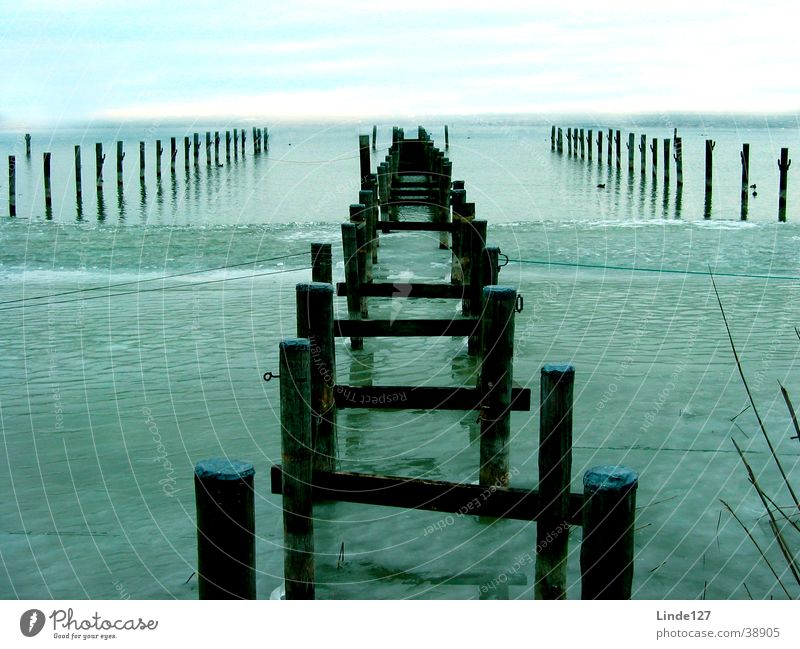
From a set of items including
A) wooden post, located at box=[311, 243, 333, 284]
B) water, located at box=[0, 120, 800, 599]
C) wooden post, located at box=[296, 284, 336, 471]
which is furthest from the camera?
wooden post, located at box=[311, 243, 333, 284]

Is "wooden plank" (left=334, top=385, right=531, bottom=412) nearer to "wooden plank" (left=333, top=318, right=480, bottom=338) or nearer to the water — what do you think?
the water

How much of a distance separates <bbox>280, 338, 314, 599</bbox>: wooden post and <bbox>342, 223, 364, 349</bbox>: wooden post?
5.43 m

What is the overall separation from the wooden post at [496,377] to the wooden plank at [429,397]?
0.17 metres

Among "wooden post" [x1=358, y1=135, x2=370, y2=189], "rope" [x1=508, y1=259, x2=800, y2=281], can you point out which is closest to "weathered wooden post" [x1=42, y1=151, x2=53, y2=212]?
"wooden post" [x1=358, y1=135, x2=370, y2=189]

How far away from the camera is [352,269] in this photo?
10516 millimetres

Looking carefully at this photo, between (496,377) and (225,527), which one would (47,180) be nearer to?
(496,377)

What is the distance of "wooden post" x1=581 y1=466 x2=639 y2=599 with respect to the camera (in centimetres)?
368

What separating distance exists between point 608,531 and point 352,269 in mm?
7015

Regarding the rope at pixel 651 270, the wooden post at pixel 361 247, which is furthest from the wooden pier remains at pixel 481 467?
the rope at pixel 651 270

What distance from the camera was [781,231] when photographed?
78.6ft

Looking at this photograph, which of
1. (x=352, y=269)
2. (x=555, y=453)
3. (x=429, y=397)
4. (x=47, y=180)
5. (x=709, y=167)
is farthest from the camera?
(x=709, y=167)

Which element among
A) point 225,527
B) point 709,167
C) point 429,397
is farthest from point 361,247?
point 709,167
